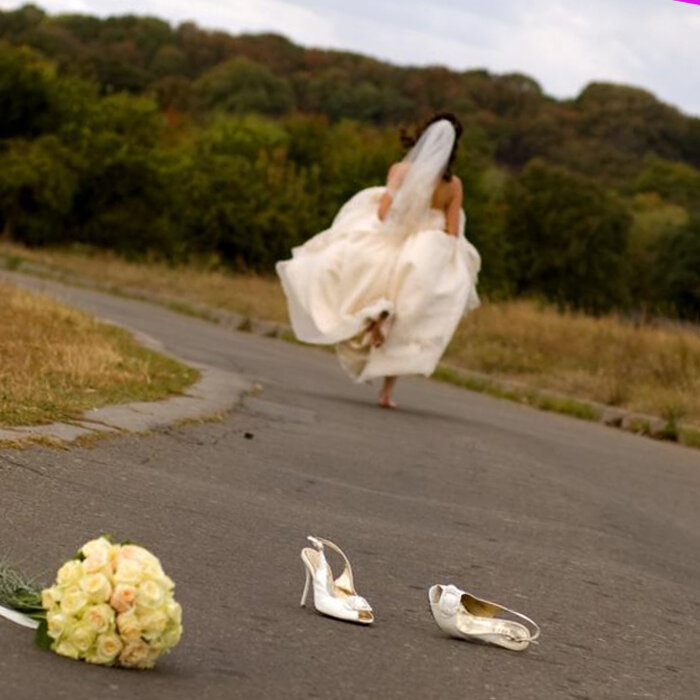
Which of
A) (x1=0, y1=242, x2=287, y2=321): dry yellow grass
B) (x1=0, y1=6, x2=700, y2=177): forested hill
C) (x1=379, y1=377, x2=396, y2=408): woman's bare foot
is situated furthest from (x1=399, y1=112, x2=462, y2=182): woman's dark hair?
(x1=0, y1=6, x2=700, y2=177): forested hill

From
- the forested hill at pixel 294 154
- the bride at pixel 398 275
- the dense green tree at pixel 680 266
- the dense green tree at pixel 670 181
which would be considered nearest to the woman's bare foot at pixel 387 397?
the bride at pixel 398 275

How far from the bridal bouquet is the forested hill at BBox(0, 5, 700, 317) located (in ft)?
74.2

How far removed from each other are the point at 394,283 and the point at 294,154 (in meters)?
46.6

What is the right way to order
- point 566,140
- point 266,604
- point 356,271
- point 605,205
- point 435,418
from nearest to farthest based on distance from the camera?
1. point 266,604
2. point 435,418
3. point 356,271
4. point 605,205
5. point 566,140

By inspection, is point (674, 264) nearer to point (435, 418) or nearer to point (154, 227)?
point (154, 227)

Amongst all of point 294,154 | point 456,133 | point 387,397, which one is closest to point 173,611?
point 387,397

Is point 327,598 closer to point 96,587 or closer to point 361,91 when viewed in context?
point 96,587

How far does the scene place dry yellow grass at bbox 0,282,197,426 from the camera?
32.8 ft

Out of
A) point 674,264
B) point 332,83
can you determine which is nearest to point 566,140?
point 332,83

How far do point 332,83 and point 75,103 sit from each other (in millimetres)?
94210

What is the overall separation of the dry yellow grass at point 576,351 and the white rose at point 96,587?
14.4 metres

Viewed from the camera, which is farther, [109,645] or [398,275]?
[398,275]

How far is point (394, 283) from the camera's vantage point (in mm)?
17359

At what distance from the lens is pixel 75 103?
165 ft
